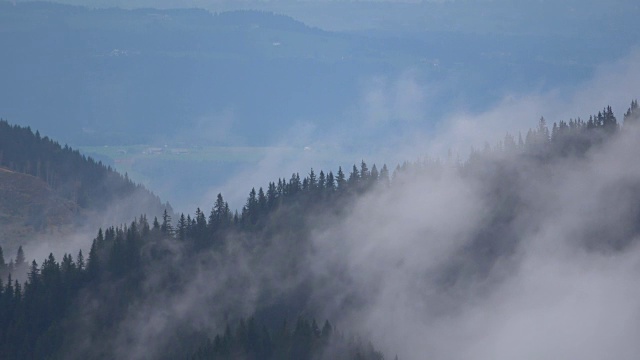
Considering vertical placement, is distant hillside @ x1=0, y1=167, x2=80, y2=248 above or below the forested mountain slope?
above

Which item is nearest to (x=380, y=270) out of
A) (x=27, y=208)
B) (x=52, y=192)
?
(x=27, y=208)

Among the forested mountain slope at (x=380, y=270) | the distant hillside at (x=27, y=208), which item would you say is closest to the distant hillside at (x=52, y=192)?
the distant hillside at (x=27, y=208)

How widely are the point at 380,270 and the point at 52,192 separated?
61.0 meters

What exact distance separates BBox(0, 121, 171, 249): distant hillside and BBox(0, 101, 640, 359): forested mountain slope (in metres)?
32.9

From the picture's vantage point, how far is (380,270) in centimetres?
12150

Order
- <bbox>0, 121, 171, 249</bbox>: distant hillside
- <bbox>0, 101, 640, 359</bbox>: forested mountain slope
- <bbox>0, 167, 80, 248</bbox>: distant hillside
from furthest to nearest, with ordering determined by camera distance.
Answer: <bbox>0, 121, 171, 249</bbox>: distant hillside → <bbox>0, 167, 80, 248</bbox>: distant hillside → <bbox>0, 101, 640, 359</bbox>: forested mountain slope

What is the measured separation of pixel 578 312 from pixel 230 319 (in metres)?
28.3

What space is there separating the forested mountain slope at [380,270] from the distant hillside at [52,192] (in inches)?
1293

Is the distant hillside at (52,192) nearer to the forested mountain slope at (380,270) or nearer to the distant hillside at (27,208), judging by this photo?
the distant hillside at (27,208)

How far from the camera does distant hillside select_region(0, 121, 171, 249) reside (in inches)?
6289

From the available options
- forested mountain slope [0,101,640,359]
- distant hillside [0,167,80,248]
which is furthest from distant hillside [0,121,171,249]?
forested mountain slope [0,101,640,359]

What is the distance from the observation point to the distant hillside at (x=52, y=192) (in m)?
160

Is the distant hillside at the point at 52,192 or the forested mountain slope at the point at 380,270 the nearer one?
the forested mountain slope at the point at 380,270

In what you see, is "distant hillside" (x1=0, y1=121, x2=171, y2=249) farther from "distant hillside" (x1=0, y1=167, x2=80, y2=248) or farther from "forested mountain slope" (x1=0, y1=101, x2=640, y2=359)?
"forested mountain slope" (x1=0, y1=101, x2=640, y2=359)
